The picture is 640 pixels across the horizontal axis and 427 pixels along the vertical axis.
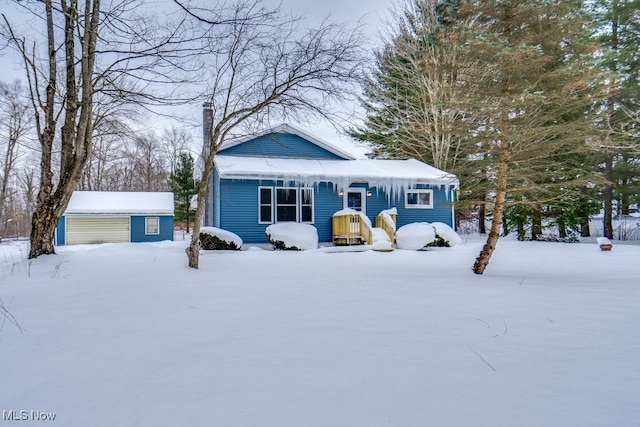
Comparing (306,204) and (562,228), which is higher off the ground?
(306,204)

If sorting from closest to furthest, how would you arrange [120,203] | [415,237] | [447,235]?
1. [415,237]
2. [447,235]
3. [120,203]

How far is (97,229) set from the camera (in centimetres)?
1681

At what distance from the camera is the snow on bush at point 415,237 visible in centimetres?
1073

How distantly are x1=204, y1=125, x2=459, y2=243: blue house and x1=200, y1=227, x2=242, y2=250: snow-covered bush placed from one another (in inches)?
56.8

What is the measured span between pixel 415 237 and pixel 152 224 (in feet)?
44.0

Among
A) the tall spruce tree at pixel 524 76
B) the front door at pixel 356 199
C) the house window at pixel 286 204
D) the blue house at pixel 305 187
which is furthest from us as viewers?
the front door at pixel 356 199

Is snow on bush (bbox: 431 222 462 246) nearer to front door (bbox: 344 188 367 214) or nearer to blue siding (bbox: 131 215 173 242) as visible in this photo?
front door (bbox: 344 188 367 214)

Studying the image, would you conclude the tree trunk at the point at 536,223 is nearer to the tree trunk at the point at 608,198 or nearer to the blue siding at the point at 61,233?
the tree trunk at the point at 608,198

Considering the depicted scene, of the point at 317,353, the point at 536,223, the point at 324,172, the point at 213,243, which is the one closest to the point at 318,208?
the point at 324,172

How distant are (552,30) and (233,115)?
5.40 m

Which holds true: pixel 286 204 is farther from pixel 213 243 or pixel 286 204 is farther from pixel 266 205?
pixel 213 243

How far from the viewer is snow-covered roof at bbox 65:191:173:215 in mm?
16469

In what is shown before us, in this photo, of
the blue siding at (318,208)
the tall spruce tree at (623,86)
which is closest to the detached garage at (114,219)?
the blue siding at (318,208)

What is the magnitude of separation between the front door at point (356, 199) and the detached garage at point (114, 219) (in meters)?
9.97
